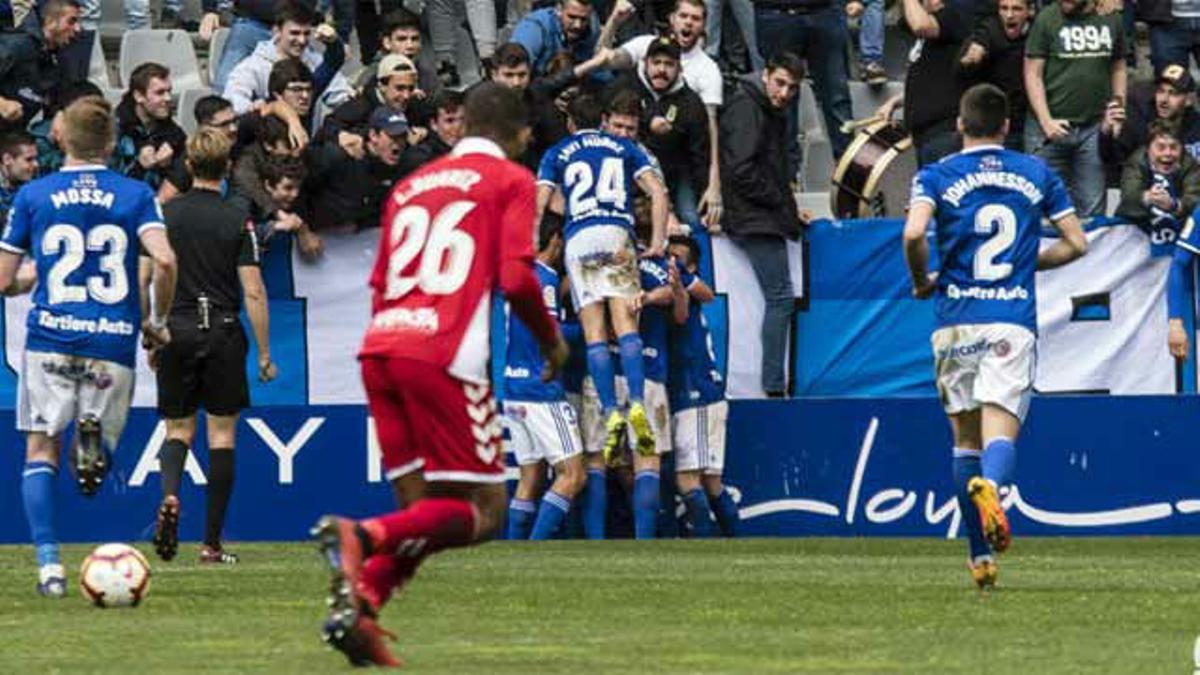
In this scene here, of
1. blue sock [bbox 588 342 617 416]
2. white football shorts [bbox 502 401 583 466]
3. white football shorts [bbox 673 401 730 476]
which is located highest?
blue sock [bbox 588 342 617 416]

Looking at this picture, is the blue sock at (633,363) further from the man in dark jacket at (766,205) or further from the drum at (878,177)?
the drum at (878,177)

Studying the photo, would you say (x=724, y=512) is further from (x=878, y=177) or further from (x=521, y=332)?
(x=878, y=177)

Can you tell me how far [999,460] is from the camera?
45.2ft

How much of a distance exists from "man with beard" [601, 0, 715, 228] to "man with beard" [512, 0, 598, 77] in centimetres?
62

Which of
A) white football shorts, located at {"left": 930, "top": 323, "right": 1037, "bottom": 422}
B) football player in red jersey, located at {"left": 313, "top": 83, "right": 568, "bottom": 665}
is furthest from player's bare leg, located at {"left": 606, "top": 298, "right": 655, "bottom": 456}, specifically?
football player in red jersey, located at {"left": 313, "top": 83, "right": 568, "bottom": 665}

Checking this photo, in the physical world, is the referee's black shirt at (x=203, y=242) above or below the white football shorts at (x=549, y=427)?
above

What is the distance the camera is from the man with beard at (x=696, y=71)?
2106 centimetres

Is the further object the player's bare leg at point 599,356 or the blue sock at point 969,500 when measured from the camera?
the player's bare leg at point 599,356

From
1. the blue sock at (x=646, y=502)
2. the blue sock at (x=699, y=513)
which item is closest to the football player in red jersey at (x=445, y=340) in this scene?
the blue sock at (x=646, y=502)

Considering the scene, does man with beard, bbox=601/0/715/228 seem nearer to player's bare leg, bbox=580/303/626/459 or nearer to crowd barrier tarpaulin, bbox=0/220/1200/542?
Result: crowd barrier tarpaulin, bbox=0/220/1200/542

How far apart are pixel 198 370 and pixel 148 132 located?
175 inches

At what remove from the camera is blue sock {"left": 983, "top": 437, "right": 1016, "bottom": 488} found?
13.7 m

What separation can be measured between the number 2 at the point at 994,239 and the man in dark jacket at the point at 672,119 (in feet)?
22.2

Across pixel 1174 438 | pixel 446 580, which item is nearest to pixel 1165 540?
pixel 1174 438
